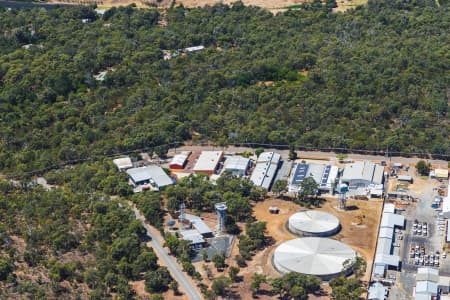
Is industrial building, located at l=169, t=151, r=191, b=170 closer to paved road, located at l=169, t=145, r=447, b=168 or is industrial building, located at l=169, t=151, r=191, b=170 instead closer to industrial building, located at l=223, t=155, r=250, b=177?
paved road, located at l=169, t=145, r=447, b=168

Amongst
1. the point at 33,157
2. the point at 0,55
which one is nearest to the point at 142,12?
the point at 0,55

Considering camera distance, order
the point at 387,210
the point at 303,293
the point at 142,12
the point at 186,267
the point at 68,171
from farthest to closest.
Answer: the point at 142,12, the point at 68,171, the point at 387,210, the point at 186,267, the point at 303,293

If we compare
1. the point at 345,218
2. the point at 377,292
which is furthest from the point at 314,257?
the point at 345,218

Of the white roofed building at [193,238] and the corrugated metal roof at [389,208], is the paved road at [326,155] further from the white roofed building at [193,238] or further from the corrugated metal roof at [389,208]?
the white roofed building at [193,238]

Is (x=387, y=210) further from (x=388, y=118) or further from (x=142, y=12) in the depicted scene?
(x=142, y=12)

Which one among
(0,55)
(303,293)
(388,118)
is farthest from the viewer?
(0,55)

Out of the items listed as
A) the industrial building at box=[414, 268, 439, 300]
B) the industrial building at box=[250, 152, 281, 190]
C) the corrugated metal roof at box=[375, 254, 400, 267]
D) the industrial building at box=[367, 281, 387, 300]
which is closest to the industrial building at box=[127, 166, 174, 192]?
the industrial building at box=[250, 152, 281, 190]
